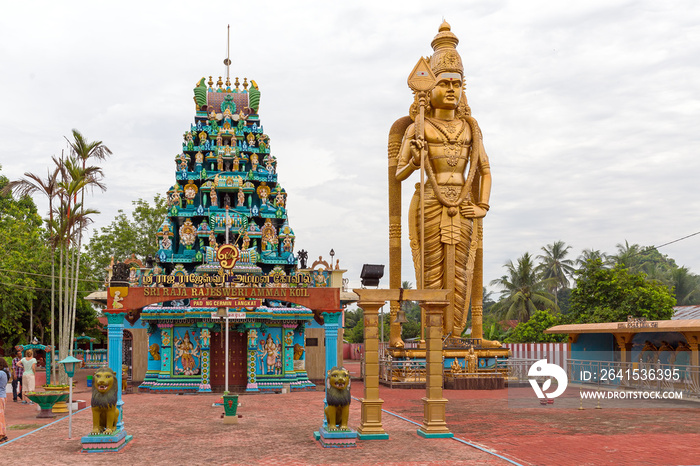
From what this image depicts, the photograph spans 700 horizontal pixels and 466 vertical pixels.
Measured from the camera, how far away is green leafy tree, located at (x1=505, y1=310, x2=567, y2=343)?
38.6m

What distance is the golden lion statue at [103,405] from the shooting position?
44.6ft

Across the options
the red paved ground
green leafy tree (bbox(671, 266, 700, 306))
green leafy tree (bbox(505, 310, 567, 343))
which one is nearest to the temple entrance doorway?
the red paved ground

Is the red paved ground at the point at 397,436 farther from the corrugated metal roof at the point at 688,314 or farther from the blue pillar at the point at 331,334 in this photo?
the corrugated metal roof at the point at 688,314

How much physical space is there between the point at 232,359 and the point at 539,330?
20.0 m

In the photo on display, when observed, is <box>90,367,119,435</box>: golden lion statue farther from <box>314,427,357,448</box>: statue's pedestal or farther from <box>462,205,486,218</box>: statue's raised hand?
<box>462,205,486,218</box>: statue's raised hand

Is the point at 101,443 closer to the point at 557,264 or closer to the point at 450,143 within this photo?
the point at 450,143

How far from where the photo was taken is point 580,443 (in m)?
13.7

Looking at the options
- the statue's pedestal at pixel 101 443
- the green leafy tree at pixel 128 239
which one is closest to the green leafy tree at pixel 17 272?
the green leafy tree at pixel 128 239

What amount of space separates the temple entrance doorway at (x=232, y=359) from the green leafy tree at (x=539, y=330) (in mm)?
19210

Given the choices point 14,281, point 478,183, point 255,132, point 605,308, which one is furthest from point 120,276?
point 605,308

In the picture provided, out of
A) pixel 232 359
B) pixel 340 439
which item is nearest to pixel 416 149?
pixel 232 359

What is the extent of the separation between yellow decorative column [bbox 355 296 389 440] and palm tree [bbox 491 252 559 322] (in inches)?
1374

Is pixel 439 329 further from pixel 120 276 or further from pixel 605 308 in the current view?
pixel 605 308

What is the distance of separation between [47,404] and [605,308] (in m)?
26.0
